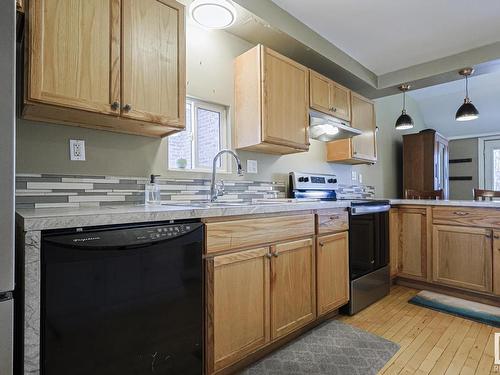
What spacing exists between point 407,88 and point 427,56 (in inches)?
18.3

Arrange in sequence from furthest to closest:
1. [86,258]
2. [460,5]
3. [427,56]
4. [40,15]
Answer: [427,56]
[460,5]
[40,15]
[86,258]

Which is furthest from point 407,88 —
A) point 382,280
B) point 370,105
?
point 382,280

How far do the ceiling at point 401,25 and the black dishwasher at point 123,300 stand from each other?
6.55 ft

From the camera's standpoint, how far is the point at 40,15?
1216 millimetres

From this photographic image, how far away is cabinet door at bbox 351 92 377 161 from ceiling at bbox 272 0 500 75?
18.4 inches

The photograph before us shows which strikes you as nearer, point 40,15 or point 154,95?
point 40,15

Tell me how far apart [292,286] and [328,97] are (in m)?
1.81

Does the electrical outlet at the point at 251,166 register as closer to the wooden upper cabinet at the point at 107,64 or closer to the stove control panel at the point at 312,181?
the stove control panel at the point at 312,181

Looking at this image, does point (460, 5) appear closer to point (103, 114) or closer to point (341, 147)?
point (341, 147)

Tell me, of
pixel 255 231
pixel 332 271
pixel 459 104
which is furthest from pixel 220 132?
pixel 459 104

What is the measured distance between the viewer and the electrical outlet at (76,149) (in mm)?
1545

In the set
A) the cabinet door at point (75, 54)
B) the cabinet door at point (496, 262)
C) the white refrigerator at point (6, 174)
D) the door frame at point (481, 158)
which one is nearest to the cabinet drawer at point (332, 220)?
the cabinet door at point (496, 262)

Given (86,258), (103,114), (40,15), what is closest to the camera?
(86,258)

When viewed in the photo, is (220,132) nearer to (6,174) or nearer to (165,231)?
(165,231)
